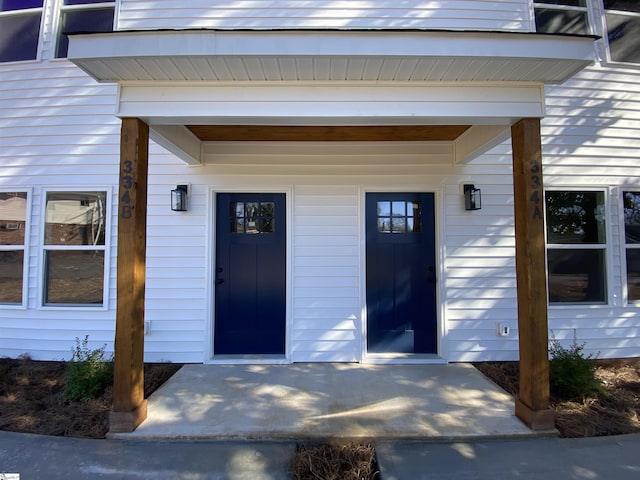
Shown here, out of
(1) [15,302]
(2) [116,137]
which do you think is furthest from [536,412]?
(1) [15,302]

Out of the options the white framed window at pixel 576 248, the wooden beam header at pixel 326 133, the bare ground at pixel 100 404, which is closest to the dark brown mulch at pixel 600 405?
the bare ground at pixel 100 404

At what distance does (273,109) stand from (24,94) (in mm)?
3840

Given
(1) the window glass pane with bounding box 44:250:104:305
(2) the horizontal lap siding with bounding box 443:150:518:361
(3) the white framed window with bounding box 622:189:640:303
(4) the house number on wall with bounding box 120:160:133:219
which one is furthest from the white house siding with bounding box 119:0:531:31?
(1) the window glass pane with bounding box 44:250:104:305

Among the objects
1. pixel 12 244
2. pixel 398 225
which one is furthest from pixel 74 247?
pixel 398 225

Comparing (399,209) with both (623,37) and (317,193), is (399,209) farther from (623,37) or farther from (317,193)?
(623,37)

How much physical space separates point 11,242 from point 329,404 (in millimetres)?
4387

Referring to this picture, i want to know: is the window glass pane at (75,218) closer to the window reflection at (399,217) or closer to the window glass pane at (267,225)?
the window glass pane at (267,225)

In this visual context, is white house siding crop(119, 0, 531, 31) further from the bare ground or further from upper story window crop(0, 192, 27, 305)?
the bare ground

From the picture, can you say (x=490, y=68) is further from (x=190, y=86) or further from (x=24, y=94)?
(x=24, y=94)

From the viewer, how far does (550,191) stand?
4.23 m

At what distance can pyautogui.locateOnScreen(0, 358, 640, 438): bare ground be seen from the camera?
2.74 meters

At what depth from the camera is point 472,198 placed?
4.04 metres

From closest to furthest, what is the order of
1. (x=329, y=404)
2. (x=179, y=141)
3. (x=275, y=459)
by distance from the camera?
(x=275, y=459) → (x=329, y=404) → (x=179, y=141)

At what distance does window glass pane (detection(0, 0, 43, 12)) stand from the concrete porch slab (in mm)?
5152
